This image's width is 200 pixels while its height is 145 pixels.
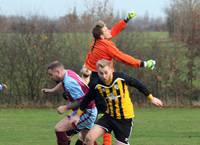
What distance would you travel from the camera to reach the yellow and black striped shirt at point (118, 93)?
891 cm

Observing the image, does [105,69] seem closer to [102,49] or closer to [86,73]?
[102,49]

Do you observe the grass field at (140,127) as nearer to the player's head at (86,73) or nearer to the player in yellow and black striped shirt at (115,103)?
the player's head at (86,73)

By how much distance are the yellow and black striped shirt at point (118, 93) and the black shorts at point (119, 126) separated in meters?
0.07

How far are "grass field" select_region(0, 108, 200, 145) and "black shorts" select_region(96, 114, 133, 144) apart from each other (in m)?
4.78

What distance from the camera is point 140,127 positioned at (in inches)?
752

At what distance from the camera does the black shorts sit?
9047mm

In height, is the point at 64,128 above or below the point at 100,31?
below

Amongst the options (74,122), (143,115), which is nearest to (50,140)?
(74,122)

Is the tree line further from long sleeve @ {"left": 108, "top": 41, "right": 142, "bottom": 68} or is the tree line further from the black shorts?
the black shorts

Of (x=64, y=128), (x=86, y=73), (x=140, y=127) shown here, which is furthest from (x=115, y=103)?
(x=140, y=127)

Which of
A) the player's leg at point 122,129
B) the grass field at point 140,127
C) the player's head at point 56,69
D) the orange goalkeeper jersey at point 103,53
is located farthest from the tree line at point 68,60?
the player's leg at point 122,129

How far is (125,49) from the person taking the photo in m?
28.3

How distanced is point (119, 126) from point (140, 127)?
10.1 m

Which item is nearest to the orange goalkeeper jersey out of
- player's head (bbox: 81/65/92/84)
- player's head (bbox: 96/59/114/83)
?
player's head (bbox: 81/65/92/84)
